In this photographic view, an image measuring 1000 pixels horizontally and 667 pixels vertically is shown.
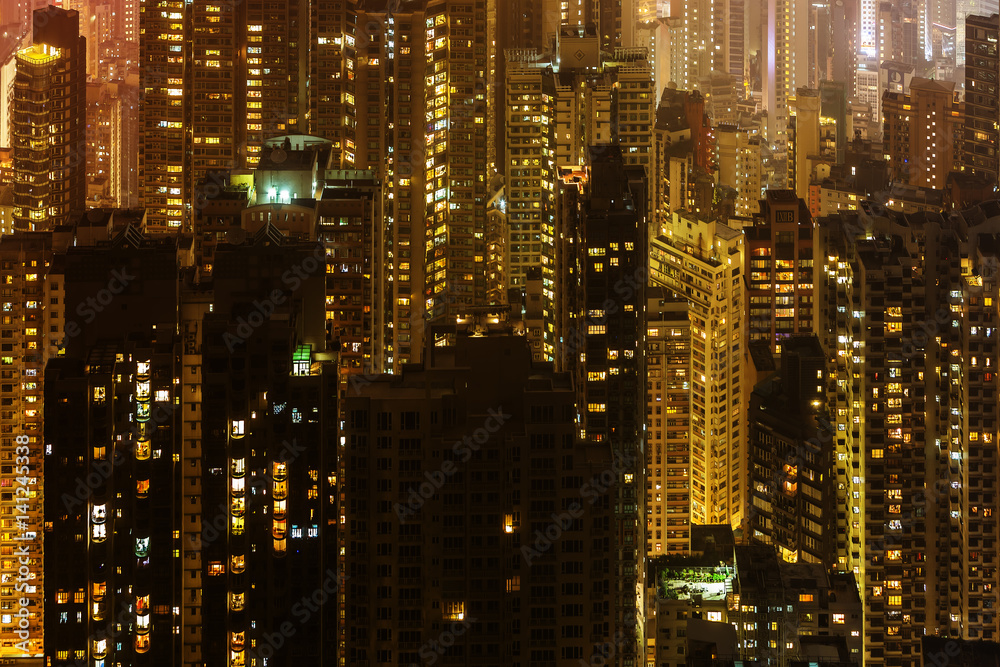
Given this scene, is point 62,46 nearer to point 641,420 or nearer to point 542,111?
point 542,111

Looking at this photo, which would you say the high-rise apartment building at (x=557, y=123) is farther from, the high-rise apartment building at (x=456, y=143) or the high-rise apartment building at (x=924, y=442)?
the high-rise apartment building at (x=924, y=442)

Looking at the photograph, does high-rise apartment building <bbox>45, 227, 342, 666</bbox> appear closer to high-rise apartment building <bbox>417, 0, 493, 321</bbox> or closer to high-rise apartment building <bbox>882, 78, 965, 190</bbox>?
high-rise apartment building <bbox>417, 0, 493, 321</bbox>

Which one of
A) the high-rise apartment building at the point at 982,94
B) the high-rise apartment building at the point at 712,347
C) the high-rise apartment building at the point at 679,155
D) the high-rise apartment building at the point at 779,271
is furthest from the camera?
the high-rise apartment building at the point at 982,94

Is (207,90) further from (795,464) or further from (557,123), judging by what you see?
(795,464)

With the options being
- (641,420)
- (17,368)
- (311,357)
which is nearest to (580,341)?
(641,420)

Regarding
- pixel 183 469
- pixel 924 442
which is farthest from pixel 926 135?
pixel 183 469

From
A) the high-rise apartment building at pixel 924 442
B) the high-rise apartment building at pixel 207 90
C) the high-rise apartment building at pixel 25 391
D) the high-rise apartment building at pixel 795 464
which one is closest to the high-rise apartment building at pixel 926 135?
the high-rise apartment building at pixel 207 90

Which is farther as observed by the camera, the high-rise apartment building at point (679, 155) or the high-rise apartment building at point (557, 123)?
the high-rise apartment building at point (679, 155)
